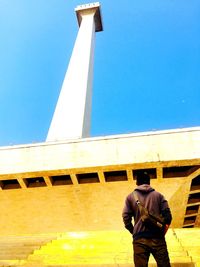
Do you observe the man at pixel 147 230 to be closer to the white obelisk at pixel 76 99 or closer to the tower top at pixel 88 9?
the white obelisk at pixel 76 99

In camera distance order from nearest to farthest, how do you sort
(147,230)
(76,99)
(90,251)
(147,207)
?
(147,230) < (147,207) < (90,251) < (76,99)

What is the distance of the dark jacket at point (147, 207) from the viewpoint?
3.47 metres

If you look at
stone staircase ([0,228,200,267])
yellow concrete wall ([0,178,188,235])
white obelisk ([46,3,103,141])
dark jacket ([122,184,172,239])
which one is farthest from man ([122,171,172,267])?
white obelisk ([46,3,103,141])

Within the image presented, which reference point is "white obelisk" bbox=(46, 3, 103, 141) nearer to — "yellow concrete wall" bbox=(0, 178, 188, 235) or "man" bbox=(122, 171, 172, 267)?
"yellow concrete wall" bbox=(0, 178, 188, 235)

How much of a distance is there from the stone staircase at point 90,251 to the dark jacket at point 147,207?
1.16 meters

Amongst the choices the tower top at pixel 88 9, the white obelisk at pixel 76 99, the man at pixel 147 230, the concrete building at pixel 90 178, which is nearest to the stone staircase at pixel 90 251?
the man at pixel 147 230

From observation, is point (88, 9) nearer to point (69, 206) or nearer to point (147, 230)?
point (69, 206)

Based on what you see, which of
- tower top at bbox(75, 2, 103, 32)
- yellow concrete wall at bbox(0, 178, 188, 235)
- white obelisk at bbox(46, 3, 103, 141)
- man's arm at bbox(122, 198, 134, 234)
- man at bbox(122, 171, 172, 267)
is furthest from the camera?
tower top at bbox(75, 2, 103, 32)

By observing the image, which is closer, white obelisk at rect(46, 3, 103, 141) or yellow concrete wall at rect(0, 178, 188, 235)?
yellow concrete wall at rect(0, 178, 188, 235)

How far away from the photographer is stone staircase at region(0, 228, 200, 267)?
469 cm

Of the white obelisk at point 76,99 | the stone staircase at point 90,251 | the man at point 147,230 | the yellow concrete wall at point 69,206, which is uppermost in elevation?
the man at point 147,230

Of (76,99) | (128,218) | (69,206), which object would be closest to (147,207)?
(128,218)

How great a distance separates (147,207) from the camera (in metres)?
3.62

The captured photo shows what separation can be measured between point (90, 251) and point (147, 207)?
260cm
